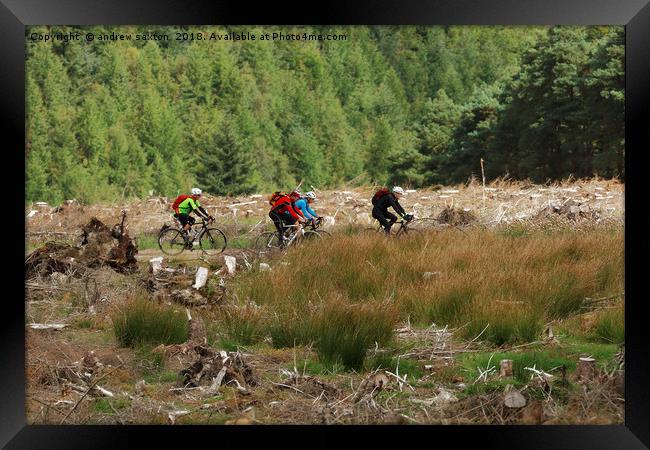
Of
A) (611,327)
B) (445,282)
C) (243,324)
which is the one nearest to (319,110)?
(445,282)

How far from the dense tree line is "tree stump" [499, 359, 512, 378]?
14416mm

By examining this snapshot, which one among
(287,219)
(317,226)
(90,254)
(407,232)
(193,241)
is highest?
(287,219)

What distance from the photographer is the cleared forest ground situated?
6480 mm

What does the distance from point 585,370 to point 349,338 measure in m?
1.95

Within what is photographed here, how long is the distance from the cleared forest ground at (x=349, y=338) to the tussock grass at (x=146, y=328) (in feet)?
0.06

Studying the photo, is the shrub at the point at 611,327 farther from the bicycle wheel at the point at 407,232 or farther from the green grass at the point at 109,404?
the bicycle wheel at the point at 407,232

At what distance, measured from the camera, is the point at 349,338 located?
7.42 m

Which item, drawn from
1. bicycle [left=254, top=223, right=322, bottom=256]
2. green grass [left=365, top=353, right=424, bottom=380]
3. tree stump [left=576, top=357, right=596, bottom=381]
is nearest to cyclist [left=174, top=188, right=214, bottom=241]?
bicycle [left=254, top=223, right=322, bottom=256]

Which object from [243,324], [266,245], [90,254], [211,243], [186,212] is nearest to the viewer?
[243,324]

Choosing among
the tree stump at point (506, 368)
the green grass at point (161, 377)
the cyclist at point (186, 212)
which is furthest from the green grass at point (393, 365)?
the cyclist at point (186, 212)

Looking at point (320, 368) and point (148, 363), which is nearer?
point (320, 368)

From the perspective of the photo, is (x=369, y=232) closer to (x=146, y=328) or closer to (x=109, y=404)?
(x=146, y=328)

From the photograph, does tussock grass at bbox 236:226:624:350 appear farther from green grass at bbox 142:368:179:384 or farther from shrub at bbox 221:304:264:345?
green grass at bbox 142:368:179:384

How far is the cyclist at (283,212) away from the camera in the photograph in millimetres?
12086
